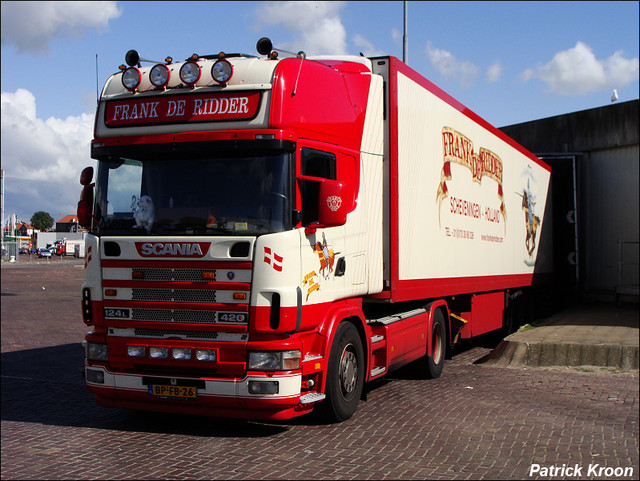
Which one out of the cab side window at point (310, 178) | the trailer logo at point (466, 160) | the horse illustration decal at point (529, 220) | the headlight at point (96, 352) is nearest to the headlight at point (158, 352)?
the headlight at point (96, 352)

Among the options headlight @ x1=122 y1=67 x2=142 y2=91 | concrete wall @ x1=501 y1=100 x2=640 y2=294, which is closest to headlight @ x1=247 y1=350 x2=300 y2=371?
headlight @ x1=122 y1=67 x2=142 y2=91

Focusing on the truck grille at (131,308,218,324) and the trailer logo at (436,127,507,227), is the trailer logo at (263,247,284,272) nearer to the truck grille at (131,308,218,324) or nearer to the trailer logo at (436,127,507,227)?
the truck grille at (131,308,218,324)

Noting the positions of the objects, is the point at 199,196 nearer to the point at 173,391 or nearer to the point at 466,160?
the point at 173,391

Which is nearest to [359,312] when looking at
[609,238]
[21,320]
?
[21,320]

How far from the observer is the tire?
7.06m

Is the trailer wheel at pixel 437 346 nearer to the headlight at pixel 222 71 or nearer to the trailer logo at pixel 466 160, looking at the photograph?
the trailer logo at pixel 466 160

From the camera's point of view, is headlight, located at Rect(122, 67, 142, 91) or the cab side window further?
headlight, located at Rect(122, 67, 142, 91)

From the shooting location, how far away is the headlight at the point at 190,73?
270 inches

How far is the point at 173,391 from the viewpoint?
21.8 ft

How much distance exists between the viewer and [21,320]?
18422 millimetres

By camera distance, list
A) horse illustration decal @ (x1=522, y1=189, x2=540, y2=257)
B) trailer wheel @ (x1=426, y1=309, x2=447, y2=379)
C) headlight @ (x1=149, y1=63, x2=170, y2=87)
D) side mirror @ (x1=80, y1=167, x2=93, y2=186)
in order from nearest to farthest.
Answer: headlight @ (x1=149, y1=63, x2=170, y2=87) → side mirror @ (x1=80, y1=167, x2=93, y2=186) → trailer wheel @ (x1=426, y1=309, x2=447, y2=379) → horse illustration decal @ (x1=522, y1=189, x2=540, y2=257)

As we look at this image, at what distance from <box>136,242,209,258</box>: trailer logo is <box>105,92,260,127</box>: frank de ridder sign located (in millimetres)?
1240

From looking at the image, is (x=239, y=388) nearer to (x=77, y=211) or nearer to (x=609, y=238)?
(x=77, y=211)

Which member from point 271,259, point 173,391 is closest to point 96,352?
point 173,391
